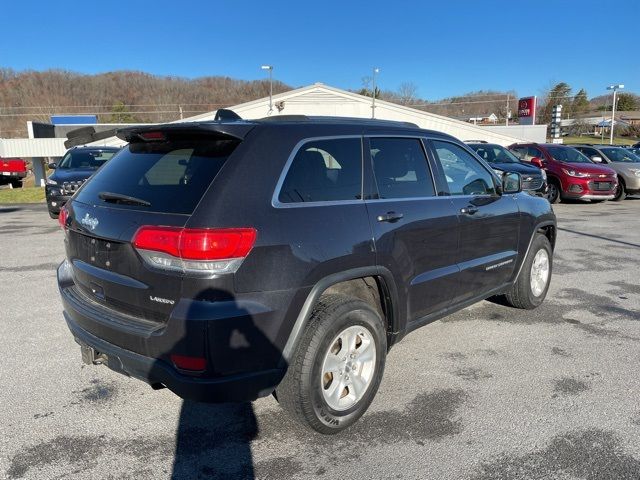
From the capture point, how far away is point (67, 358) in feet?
13.2

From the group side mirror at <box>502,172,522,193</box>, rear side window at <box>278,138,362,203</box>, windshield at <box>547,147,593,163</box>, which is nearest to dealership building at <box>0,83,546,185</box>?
windshield at <box>547,147,593,163</box>

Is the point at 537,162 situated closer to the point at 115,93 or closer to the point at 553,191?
the point at 553,191

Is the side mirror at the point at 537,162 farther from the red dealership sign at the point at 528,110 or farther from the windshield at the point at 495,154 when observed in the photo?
the red dealership sign at the point at 528,110

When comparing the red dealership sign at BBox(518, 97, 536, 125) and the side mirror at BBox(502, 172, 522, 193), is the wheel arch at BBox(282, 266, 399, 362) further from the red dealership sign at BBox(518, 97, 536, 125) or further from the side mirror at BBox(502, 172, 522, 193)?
the red dealership sign at BBox(518, 97, 536, 125)

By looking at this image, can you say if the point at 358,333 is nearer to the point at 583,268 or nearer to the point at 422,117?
the point at 583,268

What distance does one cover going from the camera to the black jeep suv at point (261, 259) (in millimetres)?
2475

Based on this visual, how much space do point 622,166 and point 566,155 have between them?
2.32m

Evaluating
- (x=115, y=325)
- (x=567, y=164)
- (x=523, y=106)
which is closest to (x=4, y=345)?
(x=115, y=325)

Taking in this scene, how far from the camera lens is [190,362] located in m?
2.47

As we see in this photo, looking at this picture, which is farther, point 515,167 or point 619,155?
point 619,155

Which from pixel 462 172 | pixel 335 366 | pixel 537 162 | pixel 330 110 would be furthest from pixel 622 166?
pixel 330 110

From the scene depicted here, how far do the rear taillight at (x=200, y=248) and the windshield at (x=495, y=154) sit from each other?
1386 cm

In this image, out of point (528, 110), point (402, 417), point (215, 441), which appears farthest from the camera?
point (528, 110)

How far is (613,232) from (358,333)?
29.7 feet
